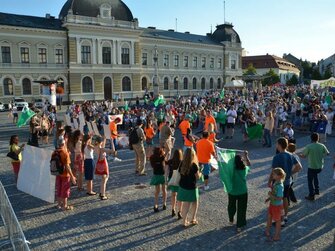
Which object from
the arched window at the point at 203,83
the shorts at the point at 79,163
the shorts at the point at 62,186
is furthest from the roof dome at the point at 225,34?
the shorts at the point at 62,186

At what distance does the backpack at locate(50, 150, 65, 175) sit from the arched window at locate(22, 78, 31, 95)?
37.8m

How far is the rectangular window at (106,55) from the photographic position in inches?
1868

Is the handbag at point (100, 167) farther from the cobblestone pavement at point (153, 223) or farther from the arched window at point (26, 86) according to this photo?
the arched window at point (26, 86)

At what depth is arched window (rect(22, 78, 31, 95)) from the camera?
42.1 metres

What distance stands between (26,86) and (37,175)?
37363mm

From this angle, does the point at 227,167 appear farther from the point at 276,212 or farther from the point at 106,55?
the point at 106,55

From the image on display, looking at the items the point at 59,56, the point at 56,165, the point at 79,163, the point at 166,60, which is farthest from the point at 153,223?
the point at 166,60

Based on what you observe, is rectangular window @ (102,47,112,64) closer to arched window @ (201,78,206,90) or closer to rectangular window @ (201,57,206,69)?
rectangular window @ (201,57,206,69)

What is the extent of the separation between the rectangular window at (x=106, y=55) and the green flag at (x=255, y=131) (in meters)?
35.5

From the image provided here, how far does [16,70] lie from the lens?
41250mm

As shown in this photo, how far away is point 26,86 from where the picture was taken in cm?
4238

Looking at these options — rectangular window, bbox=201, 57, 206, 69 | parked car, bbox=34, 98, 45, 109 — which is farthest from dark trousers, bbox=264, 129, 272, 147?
rectangular window, bbox=201, 57, 206, 69

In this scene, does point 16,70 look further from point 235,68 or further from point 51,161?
point 235,68

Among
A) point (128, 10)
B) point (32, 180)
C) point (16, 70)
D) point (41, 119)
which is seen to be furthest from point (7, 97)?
point (32, 180)
